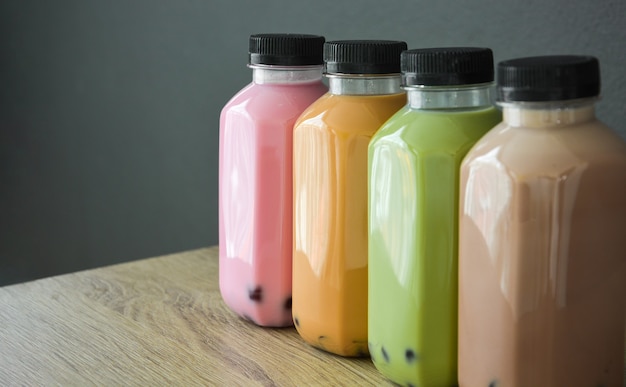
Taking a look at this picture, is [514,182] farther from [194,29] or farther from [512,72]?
[194,29]

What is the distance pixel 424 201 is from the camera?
631 mm

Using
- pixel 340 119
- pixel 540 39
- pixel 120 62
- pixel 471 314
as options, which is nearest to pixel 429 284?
pixel 471 314

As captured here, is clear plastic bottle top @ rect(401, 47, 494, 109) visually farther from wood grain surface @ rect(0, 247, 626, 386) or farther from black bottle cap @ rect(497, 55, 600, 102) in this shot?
wood grain surface @ rect(0, 247, 626, 386)

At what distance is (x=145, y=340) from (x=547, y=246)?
16.6 inches

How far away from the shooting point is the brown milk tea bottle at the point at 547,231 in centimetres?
55

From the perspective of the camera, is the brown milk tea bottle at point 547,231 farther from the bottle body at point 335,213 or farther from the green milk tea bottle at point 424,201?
the bottle body at point 335,213

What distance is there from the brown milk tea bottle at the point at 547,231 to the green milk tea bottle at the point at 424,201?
0.04 meters

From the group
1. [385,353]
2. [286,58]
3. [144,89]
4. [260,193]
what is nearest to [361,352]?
[385,353]

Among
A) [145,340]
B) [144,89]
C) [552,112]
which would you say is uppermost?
[552,112]

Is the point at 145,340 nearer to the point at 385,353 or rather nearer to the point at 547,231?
the point at 385,353

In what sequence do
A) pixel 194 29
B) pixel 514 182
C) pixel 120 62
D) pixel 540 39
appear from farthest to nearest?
pixel 120 62 → pixel 194 29 → pixel 540 39 → pixel 514 182

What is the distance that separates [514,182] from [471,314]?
11 cm

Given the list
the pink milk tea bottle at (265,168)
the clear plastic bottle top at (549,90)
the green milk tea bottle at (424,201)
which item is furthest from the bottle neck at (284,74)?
the clear plastic bottle top at (549,90)

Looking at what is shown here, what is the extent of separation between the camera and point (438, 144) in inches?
24.5
